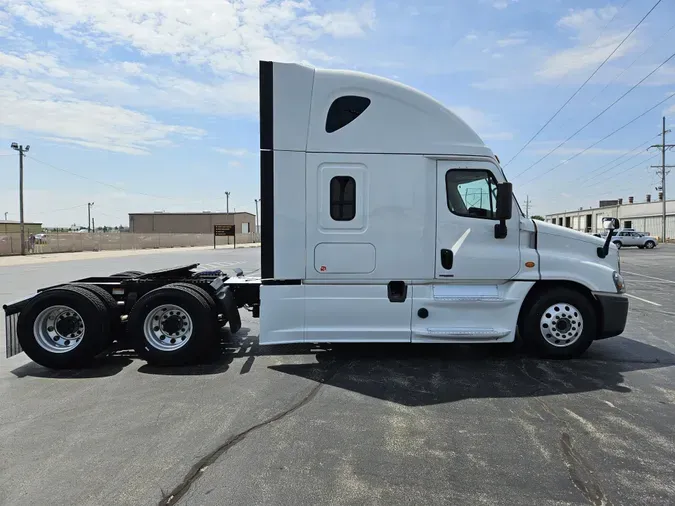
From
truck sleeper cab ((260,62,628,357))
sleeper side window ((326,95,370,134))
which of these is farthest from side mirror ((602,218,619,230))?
sleeper side window ((326,95,370,134))

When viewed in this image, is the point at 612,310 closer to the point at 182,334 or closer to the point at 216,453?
the point at 216,453

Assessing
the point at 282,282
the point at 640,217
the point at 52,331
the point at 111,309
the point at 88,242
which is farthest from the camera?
the point at 640,217

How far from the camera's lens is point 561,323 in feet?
19.8

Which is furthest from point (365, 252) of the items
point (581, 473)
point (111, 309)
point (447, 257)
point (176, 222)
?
point (176, 222)

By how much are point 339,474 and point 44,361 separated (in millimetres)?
4518

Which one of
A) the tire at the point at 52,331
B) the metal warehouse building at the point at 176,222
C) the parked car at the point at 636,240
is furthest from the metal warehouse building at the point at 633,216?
the metal warehouse building at the point at 176,222

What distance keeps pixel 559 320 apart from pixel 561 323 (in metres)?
0.05

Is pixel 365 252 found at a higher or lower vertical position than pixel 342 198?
lower

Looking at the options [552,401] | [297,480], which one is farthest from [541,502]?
[552,401]

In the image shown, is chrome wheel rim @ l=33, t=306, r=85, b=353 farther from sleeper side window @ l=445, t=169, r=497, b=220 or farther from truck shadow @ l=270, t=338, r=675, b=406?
sleeper side window @ l=445, t=169, r=497, b=220

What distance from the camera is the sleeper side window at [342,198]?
5.75 meters

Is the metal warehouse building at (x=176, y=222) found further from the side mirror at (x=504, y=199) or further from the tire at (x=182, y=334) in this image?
the side mirror at (x=504, y=199)

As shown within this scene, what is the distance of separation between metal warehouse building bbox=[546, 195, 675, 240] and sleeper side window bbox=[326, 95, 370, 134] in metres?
46.3

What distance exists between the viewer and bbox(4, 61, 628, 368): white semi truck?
573 cm
